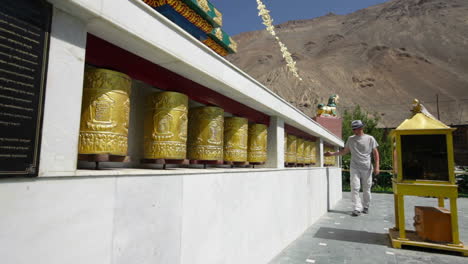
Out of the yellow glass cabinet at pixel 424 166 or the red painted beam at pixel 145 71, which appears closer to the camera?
the red painted beam at pixel 145 71

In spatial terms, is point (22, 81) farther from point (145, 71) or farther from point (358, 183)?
point (358, 183)

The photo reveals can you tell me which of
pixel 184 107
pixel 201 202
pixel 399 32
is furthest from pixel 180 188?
pixel 399 32

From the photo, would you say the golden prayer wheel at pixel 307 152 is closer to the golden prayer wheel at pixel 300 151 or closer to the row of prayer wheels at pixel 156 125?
the golden prayer wheel at pixel 300 151

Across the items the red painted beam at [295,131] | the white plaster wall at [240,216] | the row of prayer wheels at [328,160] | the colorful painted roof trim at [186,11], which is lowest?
the white plaster wall at [240,216]

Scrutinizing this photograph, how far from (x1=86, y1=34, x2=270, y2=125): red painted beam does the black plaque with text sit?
39 centimetres

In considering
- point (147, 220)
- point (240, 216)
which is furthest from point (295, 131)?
point (147, 220)

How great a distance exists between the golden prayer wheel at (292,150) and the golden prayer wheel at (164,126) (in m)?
2.76

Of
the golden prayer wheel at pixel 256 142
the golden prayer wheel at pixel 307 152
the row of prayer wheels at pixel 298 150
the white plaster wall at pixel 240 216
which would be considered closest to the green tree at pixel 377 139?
the row of prayer wheels at pixel 298 150

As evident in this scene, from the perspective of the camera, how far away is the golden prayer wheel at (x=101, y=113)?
1445mm

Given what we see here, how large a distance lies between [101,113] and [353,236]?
13.3ft

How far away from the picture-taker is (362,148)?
19.3 ft

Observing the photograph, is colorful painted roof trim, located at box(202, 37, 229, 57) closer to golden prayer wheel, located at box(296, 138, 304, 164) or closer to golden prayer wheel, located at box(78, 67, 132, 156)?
golden prayer wheel, located at box(296, 138, 304, 164)

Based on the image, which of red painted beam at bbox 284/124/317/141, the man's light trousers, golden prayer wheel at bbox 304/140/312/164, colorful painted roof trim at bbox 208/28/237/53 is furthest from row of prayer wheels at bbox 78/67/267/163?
the man's light trousers

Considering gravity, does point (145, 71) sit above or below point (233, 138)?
above
